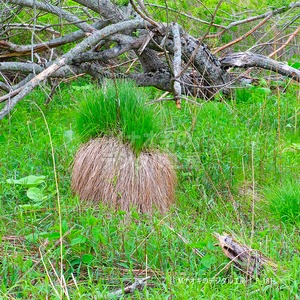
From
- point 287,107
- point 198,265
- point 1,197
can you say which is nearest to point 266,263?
point 198,265

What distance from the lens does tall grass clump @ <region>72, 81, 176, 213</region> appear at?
4117mm

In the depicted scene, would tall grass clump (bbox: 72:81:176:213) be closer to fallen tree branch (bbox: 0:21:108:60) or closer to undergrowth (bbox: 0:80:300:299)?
undergrowth (bbox: 0:80:300:299)

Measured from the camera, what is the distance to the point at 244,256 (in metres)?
3.16

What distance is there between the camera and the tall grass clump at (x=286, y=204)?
388cm

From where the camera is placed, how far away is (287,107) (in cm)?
597

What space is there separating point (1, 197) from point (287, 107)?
3.21 metres

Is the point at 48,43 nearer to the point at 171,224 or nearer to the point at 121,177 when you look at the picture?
the point at 121,177

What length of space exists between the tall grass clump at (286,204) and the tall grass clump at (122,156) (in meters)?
0.76

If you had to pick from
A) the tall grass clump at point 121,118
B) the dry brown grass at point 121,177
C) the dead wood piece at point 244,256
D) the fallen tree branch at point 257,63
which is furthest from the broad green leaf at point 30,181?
the fallen tree branch at point 257,63

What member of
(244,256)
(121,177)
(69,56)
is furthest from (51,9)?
(244,256)

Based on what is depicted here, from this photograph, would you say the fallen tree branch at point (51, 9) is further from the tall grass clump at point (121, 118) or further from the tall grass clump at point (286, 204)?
the tall grass clump at point (286, 204)

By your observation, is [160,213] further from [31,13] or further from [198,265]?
Result: [31,13]

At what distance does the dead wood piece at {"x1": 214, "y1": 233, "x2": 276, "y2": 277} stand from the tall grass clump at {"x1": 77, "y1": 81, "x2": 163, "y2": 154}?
1.26 meters

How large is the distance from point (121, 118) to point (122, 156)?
0.30 metres
